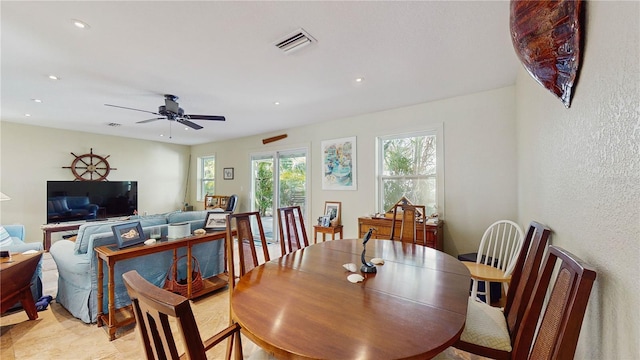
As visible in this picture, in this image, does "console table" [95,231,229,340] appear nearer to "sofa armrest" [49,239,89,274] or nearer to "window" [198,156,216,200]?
"sofa armrest" [49,239,89,274]

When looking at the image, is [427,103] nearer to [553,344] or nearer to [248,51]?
[248,51]

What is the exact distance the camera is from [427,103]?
12.0 ft

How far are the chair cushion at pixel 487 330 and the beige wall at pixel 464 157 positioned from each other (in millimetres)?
2074

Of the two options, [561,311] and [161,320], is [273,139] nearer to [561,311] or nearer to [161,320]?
[161,320]

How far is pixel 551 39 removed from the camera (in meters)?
0.96

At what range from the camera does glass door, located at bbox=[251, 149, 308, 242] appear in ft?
17.6

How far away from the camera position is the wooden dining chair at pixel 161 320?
585mm

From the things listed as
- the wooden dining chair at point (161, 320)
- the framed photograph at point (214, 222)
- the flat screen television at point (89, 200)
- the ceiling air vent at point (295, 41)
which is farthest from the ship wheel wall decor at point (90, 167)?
the wooden dining chair at point (161, 320)

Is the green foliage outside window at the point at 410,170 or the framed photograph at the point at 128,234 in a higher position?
the green foliage outside window at the point at 410,170

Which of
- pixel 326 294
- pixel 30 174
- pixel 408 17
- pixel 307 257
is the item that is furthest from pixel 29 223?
pixel 408 17

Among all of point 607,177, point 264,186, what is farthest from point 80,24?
point 264,186

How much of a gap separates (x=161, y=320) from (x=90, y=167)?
22.9 ft

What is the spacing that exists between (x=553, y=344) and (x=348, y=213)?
144 inches

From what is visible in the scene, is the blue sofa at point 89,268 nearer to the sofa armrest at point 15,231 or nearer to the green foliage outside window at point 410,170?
the sofa armrest at point 15,231
